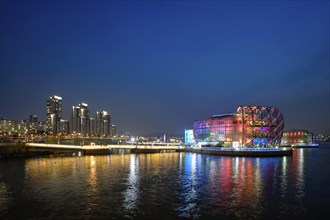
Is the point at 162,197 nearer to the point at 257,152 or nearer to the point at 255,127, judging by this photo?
the point at 257,152

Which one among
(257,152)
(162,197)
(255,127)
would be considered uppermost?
(255,127)

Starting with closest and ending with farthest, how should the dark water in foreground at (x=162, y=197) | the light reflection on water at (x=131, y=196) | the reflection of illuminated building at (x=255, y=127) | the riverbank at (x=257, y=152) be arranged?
the dark water in foreground at (x=162, y=197)
the light reflection on water at (x=131, y=196)
the riverbank at (x=257, y=152)
the reflection of illuminated building at (x=255, y=127)

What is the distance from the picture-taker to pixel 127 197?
39.8 meters

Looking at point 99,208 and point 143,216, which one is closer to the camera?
point 143,216

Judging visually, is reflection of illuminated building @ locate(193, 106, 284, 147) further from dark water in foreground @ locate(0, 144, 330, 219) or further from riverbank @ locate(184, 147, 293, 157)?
dark water in foreground @ locate(0, 144, 330, 219)

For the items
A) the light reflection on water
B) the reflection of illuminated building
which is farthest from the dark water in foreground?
the reflection of illuminated building

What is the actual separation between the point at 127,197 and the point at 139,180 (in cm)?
1461

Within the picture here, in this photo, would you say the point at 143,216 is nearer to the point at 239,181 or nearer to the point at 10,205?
the point at 10,205

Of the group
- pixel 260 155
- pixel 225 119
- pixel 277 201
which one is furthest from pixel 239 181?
pixel 225 119

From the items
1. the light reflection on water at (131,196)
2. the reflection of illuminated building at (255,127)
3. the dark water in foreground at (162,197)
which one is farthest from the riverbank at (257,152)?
the light reflection on water at (131,196)

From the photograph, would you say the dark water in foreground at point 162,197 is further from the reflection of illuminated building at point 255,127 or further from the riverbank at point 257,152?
the reflection of illuminated building at point 255,127

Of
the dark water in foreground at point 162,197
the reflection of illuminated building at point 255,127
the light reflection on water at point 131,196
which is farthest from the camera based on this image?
the reflection of illuminated building at point 255,127

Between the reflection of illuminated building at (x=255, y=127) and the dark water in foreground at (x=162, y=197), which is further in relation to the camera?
the reflection of illuminated building at (x=255, y=127)

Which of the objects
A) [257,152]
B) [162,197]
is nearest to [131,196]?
[162,197]
